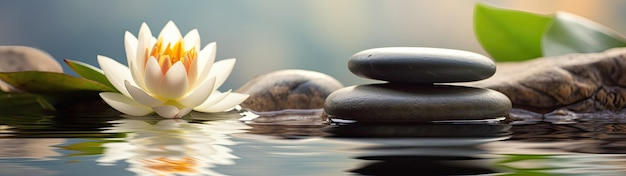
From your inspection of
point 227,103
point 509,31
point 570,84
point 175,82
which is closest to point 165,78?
point 175,82

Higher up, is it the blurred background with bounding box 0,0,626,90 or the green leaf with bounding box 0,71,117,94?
the blurred background with bounding box 0,0,626,90

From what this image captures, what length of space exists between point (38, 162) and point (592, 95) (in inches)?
35.5

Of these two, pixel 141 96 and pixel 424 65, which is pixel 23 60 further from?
pixel 424 65

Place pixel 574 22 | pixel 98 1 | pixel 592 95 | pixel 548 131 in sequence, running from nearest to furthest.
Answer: pixel 548 131 → pixel 592 95 → pixel 574 22 → pixel 98 1

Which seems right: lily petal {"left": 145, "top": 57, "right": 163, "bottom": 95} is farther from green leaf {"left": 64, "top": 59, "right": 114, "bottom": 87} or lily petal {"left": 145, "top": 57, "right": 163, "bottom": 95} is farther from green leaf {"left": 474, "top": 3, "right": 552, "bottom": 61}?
green leaf {"left": 474, "top": 3, "right": 552, "bottom": 61}

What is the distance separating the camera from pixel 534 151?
48 centimetres

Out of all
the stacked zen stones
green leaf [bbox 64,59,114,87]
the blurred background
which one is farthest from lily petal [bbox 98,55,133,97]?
the blurred background

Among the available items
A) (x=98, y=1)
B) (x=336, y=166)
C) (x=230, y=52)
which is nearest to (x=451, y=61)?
(x=336, y=166)

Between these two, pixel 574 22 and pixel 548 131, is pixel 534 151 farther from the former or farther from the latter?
pixel 574 22

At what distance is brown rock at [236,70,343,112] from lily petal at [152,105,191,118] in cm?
30

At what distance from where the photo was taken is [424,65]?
0.89 metres

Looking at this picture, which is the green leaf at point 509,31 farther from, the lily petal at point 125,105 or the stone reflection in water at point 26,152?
the stone reflection in water at point 26,152

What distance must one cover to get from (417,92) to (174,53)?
326 millimetres

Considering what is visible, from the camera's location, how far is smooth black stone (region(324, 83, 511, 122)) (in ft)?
2.71
